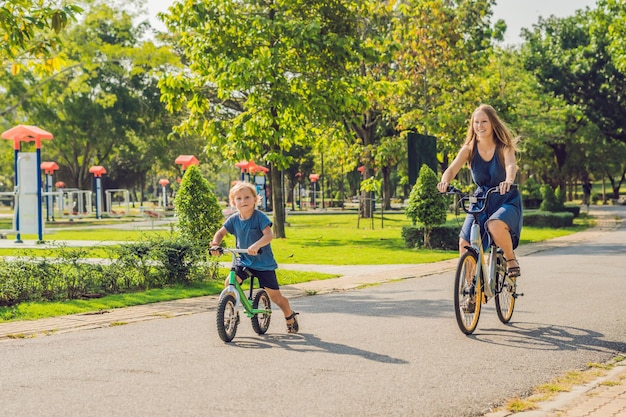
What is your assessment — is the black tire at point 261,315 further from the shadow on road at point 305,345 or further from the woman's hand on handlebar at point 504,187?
the woman's hand on handlebar at point 504,187

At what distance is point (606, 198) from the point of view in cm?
7206

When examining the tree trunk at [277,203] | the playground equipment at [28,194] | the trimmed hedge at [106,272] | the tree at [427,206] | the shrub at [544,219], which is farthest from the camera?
the shrub at [544,219]

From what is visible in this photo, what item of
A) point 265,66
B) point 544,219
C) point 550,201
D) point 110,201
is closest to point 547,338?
point 265,66

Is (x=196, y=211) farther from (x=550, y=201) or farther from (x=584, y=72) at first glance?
(x=584, y=72)

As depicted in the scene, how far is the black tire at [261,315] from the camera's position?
7500 mm

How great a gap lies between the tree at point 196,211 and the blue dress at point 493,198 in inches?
289

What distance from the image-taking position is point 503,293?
8.02 m

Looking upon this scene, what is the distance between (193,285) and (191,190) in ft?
9.21

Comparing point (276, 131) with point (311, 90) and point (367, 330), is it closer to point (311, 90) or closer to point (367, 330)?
point (311, 90)

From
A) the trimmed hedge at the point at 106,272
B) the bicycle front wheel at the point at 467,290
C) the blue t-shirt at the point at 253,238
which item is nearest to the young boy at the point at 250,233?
the blue t-shirt at the point at 253,238

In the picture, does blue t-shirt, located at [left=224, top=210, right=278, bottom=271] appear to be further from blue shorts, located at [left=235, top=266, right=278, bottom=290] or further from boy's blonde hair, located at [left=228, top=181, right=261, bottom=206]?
boy's blonde hair, located at [left=228, top=181, right=261, bottom=206]

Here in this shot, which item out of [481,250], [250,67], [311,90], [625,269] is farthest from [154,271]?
[311,90]

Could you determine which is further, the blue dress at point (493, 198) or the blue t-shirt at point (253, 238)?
the blue dress at point (493, 198)

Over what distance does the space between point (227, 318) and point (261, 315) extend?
1.70ft
